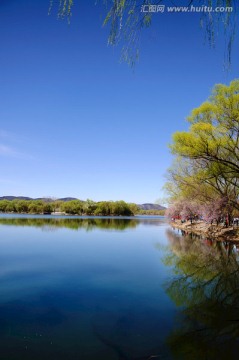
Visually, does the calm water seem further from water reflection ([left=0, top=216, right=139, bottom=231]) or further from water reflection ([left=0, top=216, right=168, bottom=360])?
water reflection ([left=0, top=216, right=139, bottom=231])

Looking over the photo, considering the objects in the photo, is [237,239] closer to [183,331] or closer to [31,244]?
[31,244]

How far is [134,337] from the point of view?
6469mm

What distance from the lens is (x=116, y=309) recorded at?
8477 mm

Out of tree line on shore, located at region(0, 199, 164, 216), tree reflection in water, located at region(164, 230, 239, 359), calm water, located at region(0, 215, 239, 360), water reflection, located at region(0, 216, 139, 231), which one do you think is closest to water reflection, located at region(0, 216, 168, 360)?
calm water, located at region(0, 215, 239, 360)

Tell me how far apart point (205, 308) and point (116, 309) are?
9.65 feet

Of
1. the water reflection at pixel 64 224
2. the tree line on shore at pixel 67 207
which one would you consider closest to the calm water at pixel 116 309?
the water reflection at pixel 64 224

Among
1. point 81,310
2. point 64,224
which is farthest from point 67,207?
point 81,310

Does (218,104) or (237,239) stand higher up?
(218,104)

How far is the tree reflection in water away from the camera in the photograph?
606 centimetres

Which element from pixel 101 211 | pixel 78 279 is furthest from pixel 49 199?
pixel 78 279

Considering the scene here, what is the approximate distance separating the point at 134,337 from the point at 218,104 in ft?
58.3

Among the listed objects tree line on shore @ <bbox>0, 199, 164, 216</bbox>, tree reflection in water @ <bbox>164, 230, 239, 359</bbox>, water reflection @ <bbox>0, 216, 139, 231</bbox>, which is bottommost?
water reflection @ <bbox>0, 216, 139, 231</bbox>

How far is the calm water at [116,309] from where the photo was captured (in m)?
5.94

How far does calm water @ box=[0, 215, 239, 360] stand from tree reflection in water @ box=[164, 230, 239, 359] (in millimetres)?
22
